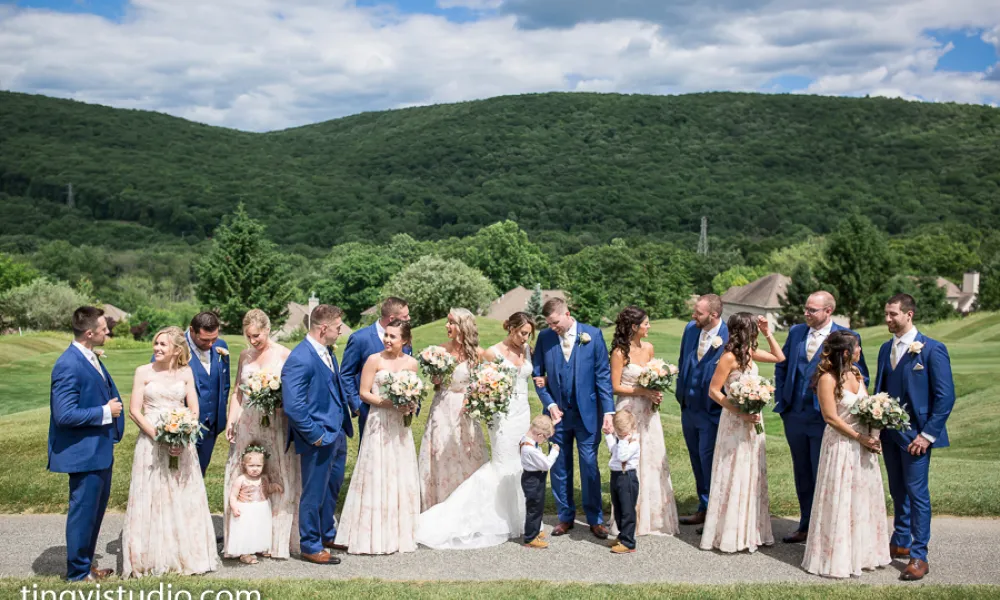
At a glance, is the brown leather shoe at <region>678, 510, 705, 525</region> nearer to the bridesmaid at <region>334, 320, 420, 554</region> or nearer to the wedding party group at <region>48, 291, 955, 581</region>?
the wedding party group at <region>48, 291, 955, 581</region>

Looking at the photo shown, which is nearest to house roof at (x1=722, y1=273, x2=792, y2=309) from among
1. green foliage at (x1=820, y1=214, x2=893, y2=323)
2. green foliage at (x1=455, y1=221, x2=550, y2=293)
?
green foliage at (x1=820, y1=214, x2=893, y2=323)

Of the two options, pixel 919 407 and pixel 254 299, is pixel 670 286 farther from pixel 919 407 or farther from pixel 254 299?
pixel 919 407

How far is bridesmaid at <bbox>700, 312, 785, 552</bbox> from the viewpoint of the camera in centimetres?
895

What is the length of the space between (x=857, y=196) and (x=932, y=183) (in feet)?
51.2

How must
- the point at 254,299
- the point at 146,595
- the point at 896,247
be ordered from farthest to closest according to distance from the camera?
the point at 896,247, the point at 254,299, the point at 146,595

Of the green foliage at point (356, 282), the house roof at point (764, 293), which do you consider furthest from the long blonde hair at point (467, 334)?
the green foliage at point (356, 282)

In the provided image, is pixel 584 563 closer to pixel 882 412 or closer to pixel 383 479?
pixel 383 479

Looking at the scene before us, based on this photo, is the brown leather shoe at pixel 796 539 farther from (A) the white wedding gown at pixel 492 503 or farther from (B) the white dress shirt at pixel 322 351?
(B) the white dress shirt at pixel 322 351

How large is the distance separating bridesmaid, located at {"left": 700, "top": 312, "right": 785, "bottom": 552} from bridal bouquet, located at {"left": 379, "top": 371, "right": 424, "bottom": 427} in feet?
10.4

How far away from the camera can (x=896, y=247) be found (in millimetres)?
105750

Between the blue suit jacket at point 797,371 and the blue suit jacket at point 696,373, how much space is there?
682mm

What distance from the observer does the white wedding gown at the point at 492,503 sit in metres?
9.23

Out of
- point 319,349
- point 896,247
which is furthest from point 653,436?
point 896,247

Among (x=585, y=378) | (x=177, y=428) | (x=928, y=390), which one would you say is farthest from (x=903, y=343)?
(x=177, y=428)
